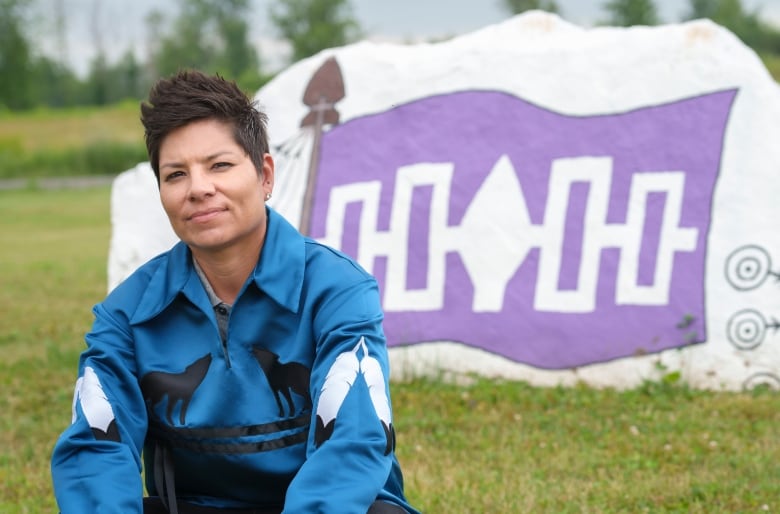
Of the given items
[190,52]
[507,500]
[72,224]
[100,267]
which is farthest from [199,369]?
[190,52]

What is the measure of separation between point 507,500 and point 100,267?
26.5 ft

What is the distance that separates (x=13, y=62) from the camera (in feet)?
199

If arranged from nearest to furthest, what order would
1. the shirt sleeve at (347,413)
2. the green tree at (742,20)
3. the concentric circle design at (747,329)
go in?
the shirt sleeve at (347,413)
the concentric circle design at (747,329)
the green tree at (742,20)

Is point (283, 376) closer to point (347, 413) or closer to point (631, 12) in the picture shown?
point (347, 413)

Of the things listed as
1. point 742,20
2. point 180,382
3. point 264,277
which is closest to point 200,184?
point 264,277

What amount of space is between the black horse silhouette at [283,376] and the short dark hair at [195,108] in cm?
50

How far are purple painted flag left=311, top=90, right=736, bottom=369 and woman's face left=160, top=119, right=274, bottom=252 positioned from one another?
332 cm

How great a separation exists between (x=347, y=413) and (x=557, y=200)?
3.70 metres

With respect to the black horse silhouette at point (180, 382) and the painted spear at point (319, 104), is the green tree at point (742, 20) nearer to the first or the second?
the painted spear at point (319, 104)

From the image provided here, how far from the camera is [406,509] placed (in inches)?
107

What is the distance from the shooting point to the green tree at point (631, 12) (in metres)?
44.2

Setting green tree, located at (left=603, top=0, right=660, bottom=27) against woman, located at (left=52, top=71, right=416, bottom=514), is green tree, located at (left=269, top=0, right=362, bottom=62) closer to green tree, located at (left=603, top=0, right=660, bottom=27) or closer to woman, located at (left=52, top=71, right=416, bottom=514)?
green tree, located at (left=603, top=0, right=660, bottom=27)

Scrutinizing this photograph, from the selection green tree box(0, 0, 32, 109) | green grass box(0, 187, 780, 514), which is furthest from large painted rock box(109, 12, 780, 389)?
green tree box(0, 0, 32, 109)

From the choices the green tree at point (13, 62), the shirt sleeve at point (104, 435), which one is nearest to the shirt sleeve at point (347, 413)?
the shirt sleeve at point (104, 435)
